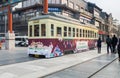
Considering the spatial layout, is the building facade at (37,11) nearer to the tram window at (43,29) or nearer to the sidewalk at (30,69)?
the tram window at (43,29)

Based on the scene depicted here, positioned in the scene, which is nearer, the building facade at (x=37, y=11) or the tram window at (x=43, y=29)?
the tram window at (x=43, y=29)

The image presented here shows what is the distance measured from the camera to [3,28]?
64.4 metres

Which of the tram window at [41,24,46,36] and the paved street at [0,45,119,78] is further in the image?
the tram window at [41,24,46,36]

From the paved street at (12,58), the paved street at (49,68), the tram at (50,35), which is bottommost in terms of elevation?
the paved street at (49,68)

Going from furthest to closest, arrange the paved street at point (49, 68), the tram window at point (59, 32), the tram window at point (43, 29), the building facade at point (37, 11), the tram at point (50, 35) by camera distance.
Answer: the building facade at point (37, 11) < the tram window at point (59, 32) < the tram window at point (43, 29) < the tram at point (50, 35) < the paved street at point (49, 68)

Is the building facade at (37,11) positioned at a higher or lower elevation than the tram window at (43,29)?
higher

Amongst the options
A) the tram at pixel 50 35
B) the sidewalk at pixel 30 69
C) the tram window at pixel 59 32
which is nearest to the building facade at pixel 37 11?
the tram at pixel 50 35

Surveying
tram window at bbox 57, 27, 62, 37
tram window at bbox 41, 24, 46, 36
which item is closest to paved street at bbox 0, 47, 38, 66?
tram window at bbox 41, 24, 46, 36

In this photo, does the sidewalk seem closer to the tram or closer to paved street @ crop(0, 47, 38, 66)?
paved street @ crop(0, 47, 38, 66)

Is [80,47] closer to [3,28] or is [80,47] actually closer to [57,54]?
[57,54]

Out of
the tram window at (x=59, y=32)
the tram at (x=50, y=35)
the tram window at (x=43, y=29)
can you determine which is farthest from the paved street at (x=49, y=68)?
the tram window at (x=59, y=32)

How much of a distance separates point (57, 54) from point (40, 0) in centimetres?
3745

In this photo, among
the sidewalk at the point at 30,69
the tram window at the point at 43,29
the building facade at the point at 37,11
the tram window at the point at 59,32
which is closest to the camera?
the sidewalk at the point at 30,69

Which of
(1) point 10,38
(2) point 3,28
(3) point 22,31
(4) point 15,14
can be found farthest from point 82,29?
(2) point 3,28
